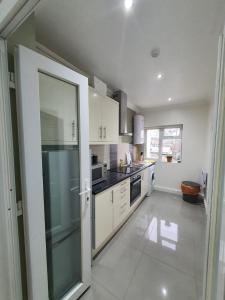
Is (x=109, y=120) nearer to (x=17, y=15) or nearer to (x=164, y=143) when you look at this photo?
(x=17, y=15)

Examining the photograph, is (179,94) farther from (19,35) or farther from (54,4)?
(19,35)

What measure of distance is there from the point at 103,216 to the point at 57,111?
1432 millimetres

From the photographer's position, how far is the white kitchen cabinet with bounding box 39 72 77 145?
1104 mm

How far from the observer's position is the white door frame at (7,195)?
832 millimetres

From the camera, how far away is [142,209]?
3096 millimetres

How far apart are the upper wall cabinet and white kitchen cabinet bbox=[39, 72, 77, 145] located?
590 mm

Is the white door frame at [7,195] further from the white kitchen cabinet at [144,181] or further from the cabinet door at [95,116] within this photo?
the white kitchen cabinet at [144,181]

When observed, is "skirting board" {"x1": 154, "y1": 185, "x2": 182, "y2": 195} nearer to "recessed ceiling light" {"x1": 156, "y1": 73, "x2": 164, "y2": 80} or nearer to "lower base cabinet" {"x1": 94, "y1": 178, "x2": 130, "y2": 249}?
"lower base cabinet" {"x1": 94, "y1": 178, "x2": 130, "y2": 249}

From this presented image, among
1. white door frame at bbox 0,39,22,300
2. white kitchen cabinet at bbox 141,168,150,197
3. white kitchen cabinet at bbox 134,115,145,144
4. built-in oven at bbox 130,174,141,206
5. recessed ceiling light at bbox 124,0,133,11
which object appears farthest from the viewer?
white kitchen cabinet at bbox 134,115,145,144

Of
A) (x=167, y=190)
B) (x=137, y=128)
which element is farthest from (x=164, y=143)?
(x=167, y=190)

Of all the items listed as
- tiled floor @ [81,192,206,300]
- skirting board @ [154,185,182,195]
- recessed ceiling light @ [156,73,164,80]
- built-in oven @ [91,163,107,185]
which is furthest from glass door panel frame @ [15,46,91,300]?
skirting board @ [154,185,182,195]

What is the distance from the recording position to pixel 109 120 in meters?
2.31

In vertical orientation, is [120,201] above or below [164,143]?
below

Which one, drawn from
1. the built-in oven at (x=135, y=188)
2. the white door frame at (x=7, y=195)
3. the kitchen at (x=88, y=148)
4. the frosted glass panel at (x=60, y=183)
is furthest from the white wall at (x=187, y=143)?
the white door frame at (x=7, y=195)
